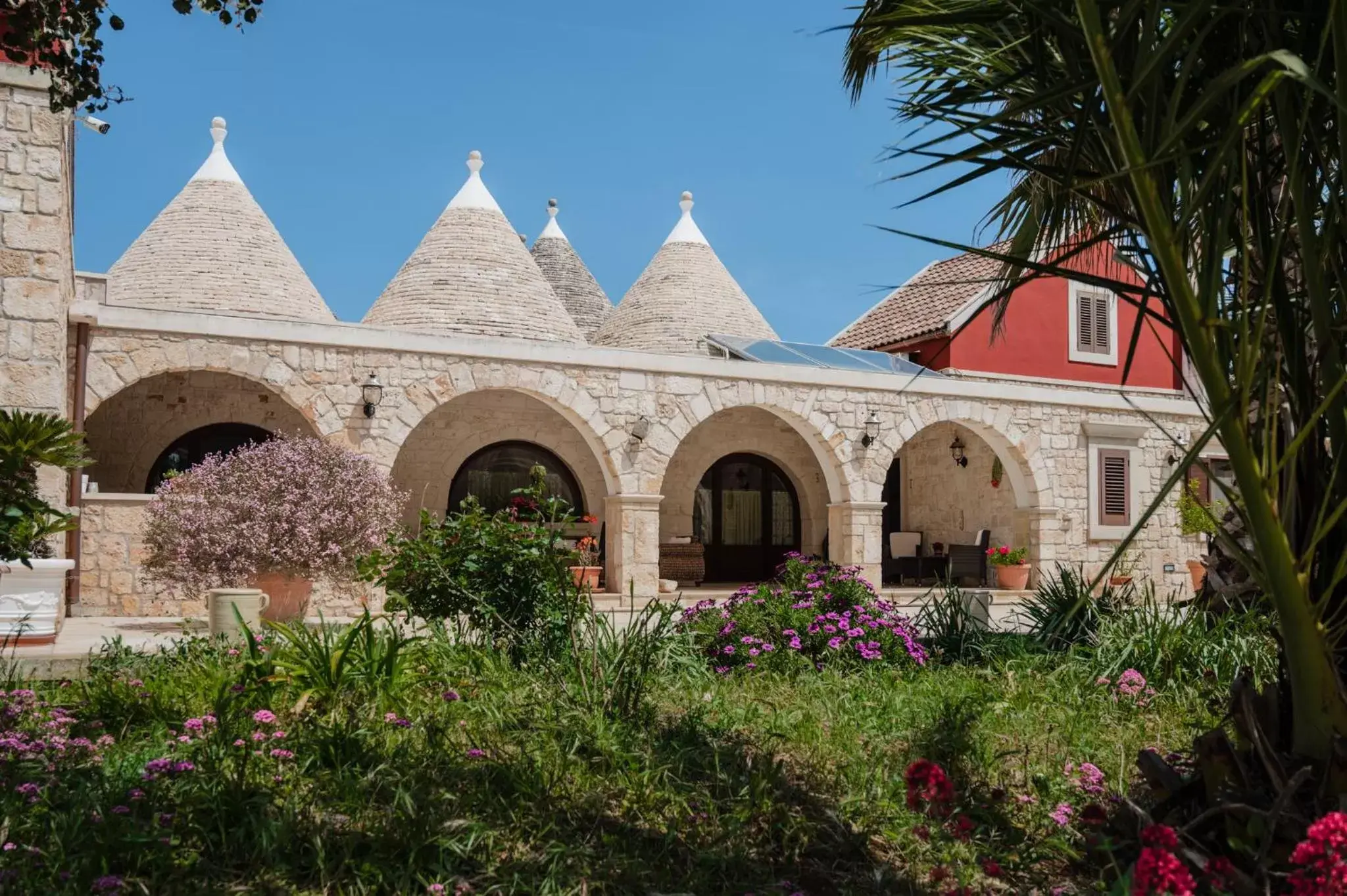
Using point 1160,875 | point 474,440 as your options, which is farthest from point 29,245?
point 1160,875

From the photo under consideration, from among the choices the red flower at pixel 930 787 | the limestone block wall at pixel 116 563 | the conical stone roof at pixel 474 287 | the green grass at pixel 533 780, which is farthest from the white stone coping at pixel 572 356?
the red flower at pixel 930 787

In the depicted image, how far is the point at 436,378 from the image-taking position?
37.6ft

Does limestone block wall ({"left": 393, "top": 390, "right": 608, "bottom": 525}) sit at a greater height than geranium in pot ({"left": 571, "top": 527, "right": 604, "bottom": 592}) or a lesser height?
greater

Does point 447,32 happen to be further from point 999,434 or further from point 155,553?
point 999,434

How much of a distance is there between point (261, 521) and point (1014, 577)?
994 centimetres

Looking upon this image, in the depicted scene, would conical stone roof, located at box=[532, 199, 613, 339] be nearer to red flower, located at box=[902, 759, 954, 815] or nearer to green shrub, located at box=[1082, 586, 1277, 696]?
green shrub, located at box=[1082, 586, 1277, 696]

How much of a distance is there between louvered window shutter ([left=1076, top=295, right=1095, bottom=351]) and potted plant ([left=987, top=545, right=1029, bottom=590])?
391 cm

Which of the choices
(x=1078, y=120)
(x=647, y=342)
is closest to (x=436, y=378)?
(x=647, y=342)

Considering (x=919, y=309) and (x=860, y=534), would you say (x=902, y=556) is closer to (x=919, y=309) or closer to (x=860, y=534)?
(x=860, y=534)

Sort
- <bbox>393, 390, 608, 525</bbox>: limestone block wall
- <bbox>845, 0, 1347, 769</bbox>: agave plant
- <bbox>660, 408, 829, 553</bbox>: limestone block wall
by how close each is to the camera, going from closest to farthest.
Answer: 1. <bbox>845, 0, 1347, 769</bbox>: agave plant
2. <bbox>393, 390, 608, 525</bbox>: limestone block wall
3. <bbox>660, 408, 829, 553</bbox>: limestone block wall

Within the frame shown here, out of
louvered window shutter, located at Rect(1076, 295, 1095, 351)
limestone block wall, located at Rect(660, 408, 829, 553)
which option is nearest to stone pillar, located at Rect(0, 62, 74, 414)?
limestone block wall, located at Rect(660, 408, 829, 553)

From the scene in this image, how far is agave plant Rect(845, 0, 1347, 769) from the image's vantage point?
205cm

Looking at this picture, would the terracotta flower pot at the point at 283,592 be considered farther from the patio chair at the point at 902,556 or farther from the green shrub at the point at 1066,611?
the patio chair at the point at 902,556

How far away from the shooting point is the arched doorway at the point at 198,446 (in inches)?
486
